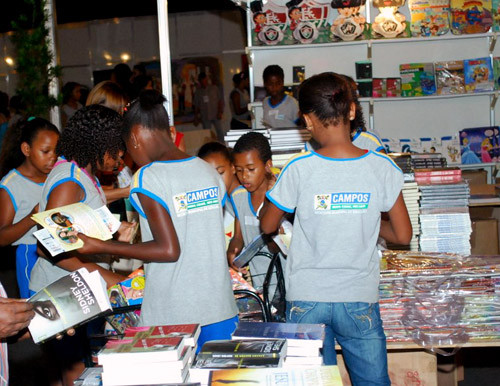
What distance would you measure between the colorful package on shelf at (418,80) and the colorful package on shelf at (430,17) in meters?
0.32

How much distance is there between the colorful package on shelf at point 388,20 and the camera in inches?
256

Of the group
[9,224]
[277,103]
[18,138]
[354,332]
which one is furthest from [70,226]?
[277,103]

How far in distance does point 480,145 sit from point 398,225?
4655mm

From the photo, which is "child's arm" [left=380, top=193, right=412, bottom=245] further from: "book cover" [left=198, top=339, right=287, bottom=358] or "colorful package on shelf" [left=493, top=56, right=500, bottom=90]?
"colorful package on shelf" [left=493, top=56, right=500, bottom=90]

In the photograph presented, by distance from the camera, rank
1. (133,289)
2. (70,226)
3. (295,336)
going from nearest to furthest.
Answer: (295,336) < (70,226) < (133,289)

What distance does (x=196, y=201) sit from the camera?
2373 mm

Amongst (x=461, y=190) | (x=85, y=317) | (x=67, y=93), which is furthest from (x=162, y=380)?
(x=67, y=93)

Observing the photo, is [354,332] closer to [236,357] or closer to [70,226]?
[236,357]

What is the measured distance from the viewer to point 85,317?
1777 millimetres

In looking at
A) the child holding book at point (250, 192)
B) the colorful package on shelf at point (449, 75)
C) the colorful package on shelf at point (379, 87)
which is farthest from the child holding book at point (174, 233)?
the colorful package on shelf at point (449, 75)

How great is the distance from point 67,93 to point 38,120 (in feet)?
12.2

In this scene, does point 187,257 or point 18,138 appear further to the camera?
point 18,138

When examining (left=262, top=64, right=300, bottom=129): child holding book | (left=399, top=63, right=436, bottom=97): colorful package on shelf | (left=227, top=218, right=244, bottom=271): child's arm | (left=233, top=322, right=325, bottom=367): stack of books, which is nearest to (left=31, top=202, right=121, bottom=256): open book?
(left=233, top=322, right=325, bottom=367): stack of books

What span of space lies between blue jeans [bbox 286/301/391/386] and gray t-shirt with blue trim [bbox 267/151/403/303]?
1.4 inches
